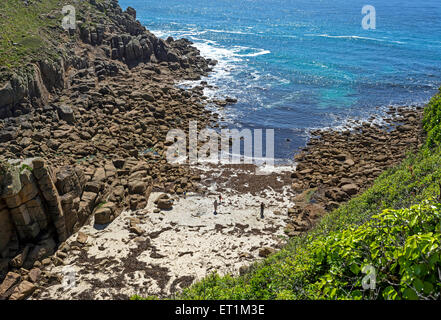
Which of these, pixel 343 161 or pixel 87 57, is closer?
pixel 343 161

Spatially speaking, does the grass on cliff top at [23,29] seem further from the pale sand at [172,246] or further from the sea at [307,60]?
the pale sand at [172,246]

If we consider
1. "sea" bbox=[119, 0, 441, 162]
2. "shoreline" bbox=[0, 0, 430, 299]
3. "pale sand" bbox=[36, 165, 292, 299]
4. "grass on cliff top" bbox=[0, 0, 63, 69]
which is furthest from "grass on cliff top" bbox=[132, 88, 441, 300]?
"grass on cliff top" bbox=[0, 0, 63, 69]

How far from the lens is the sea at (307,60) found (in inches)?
1870

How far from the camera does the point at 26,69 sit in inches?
1480

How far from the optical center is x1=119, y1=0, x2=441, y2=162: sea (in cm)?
4750

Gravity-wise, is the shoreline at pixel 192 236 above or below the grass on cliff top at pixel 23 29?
below

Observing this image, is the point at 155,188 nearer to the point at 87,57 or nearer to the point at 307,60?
the point at 87,57

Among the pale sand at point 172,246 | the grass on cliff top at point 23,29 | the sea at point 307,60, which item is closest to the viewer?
the pale sand at point 172,246

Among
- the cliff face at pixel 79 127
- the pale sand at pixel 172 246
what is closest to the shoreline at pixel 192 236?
the pale sand at pixel 172 246

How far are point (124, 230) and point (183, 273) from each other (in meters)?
5.91

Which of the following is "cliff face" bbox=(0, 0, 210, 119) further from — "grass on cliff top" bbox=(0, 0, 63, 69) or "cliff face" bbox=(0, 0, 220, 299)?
"grass on cliff top" bbox=(0, 0, 63, 69)

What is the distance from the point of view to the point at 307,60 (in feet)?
240

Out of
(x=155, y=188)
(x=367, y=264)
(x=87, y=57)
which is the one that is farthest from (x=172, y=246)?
(x=87, y=57)

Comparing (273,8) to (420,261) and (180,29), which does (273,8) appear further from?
(420,261)
